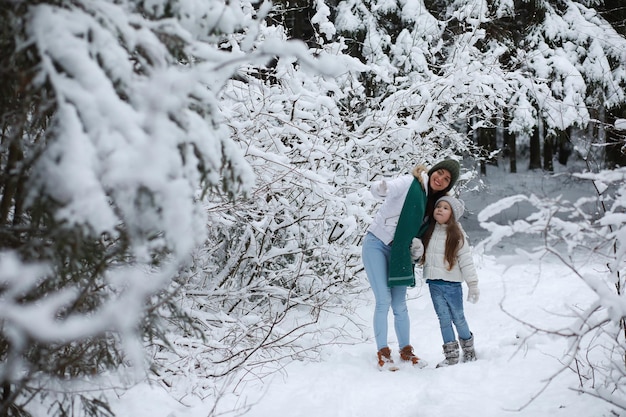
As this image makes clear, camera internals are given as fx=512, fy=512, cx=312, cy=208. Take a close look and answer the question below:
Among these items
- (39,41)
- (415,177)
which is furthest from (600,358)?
(39,41)

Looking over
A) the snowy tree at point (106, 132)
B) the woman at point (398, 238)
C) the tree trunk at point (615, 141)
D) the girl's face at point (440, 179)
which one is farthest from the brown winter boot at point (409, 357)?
the snowy tree at point (106, 132)

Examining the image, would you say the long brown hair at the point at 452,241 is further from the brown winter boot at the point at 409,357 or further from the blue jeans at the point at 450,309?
the brown winter boot at the point at 409,357

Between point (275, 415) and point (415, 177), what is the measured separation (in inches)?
79.8

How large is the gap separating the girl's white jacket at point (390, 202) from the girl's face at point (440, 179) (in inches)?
6.2

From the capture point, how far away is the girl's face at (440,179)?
4047 millimetres

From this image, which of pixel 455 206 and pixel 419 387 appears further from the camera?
pixel 455 206

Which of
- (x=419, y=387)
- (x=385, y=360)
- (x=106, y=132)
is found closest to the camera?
(x=106, y=132)

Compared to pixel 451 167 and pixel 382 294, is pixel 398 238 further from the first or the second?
pixel 451 167

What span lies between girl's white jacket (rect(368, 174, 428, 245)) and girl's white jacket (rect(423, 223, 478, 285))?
0.36m

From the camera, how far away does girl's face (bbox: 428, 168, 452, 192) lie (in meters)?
4.05

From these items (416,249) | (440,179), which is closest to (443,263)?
(416,249)

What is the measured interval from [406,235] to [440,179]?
21.3 inches

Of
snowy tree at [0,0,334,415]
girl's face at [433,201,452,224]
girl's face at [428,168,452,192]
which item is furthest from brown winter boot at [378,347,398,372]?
snowy tree at [0,0,334,415]

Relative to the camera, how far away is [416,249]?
4.04 m
